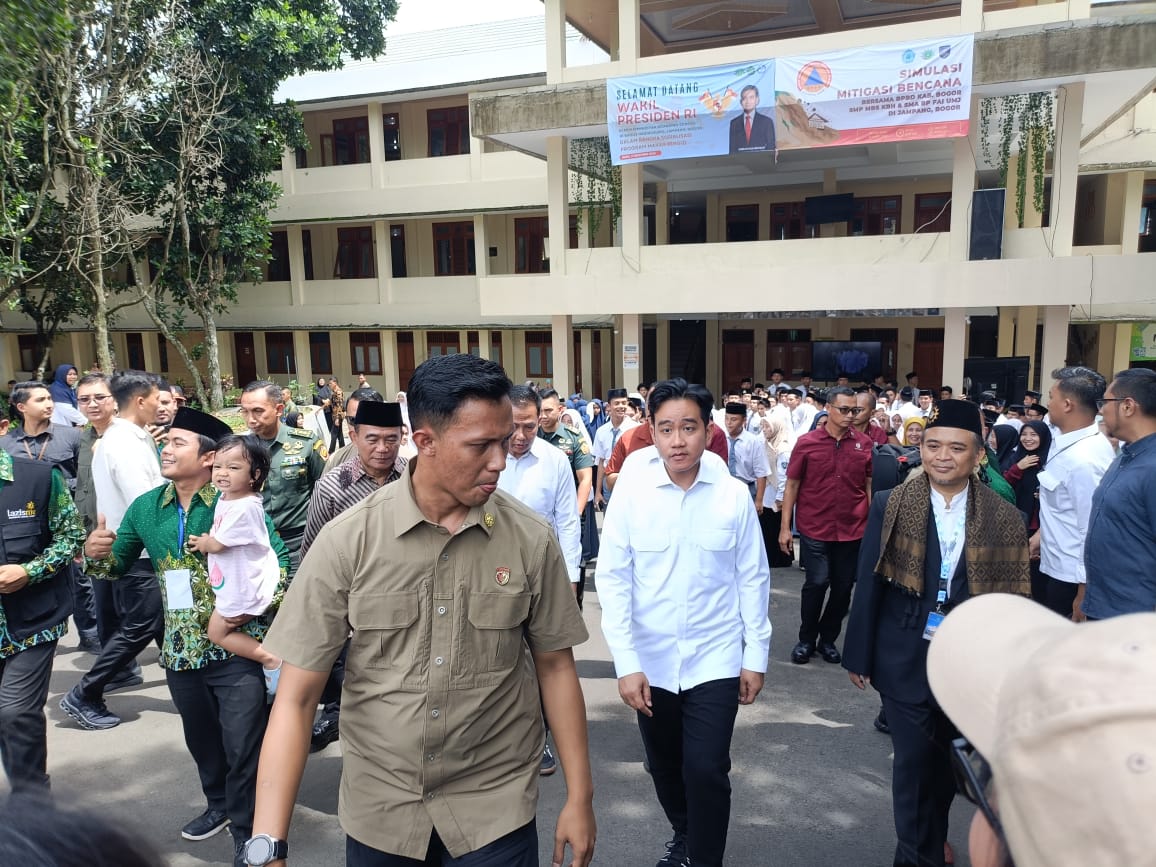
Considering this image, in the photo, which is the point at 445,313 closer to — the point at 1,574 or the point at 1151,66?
the point at 1151,66

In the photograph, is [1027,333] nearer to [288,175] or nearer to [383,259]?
[383,259]

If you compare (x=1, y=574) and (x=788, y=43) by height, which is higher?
(x=788, y=43)

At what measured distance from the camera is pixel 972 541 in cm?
322

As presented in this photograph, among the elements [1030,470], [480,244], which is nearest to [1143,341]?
[1030,470]

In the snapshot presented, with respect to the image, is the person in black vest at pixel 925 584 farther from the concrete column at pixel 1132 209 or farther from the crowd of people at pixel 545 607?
the concrete column at pixel 1132 209

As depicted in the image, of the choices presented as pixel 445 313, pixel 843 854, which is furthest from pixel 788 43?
pixel 843 854

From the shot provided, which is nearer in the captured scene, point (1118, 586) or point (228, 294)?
point (1118, 586)

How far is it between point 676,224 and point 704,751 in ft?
75.6

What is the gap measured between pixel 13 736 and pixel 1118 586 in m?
4.78

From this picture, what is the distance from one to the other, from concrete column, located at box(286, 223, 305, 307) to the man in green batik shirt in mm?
21862

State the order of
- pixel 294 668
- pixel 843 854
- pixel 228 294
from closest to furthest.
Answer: pixel 294 668 < pixel 843 854 < pixel 228 294

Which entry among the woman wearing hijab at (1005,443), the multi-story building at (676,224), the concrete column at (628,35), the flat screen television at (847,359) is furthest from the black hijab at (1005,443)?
the flat screen television at (847,359)

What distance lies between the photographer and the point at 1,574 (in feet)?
10.8

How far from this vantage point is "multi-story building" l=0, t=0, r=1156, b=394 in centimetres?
1408
